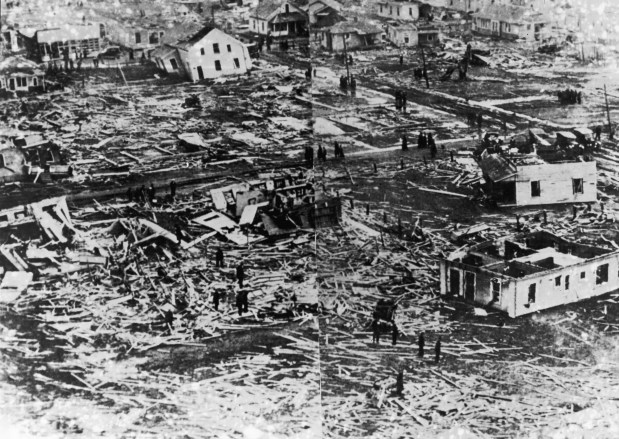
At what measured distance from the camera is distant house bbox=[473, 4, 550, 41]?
4613 mm

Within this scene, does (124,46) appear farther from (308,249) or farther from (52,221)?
(308,249)

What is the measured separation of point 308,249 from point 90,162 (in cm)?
111

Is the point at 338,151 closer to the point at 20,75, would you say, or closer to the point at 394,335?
the point at 394,335

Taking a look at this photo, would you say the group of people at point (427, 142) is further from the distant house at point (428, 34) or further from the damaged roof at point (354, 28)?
the damaged roof at point (354, 28)

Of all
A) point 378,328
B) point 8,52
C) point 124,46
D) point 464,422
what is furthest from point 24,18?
point 464,422

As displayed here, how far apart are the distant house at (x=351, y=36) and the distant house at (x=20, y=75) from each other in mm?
1317

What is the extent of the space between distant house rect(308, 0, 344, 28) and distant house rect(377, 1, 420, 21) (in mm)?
206

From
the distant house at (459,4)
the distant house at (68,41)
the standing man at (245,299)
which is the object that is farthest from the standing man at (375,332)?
the distant house at (68,41)

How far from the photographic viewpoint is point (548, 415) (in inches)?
181

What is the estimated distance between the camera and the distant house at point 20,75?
4.27 meters

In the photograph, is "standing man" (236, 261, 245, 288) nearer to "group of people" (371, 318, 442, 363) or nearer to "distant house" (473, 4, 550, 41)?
"group of people" (371, 318, 442, 363)

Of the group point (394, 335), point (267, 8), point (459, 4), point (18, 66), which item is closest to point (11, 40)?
point (18, 66)

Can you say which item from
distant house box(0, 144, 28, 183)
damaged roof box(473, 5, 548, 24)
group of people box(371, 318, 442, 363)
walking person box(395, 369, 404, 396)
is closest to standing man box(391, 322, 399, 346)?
group of people box(371, 318, 442, 363)

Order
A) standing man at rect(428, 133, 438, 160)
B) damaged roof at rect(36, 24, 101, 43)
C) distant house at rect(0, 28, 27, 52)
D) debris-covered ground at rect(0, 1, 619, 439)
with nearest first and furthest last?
distant house at rect(0, 28, 27, 52) < damaged roof at rect(36, 24, 101, 43) < debris-covered ground at rect(0, 1, 619, 439) < standing man at rect(428, 133, 438, 160)
